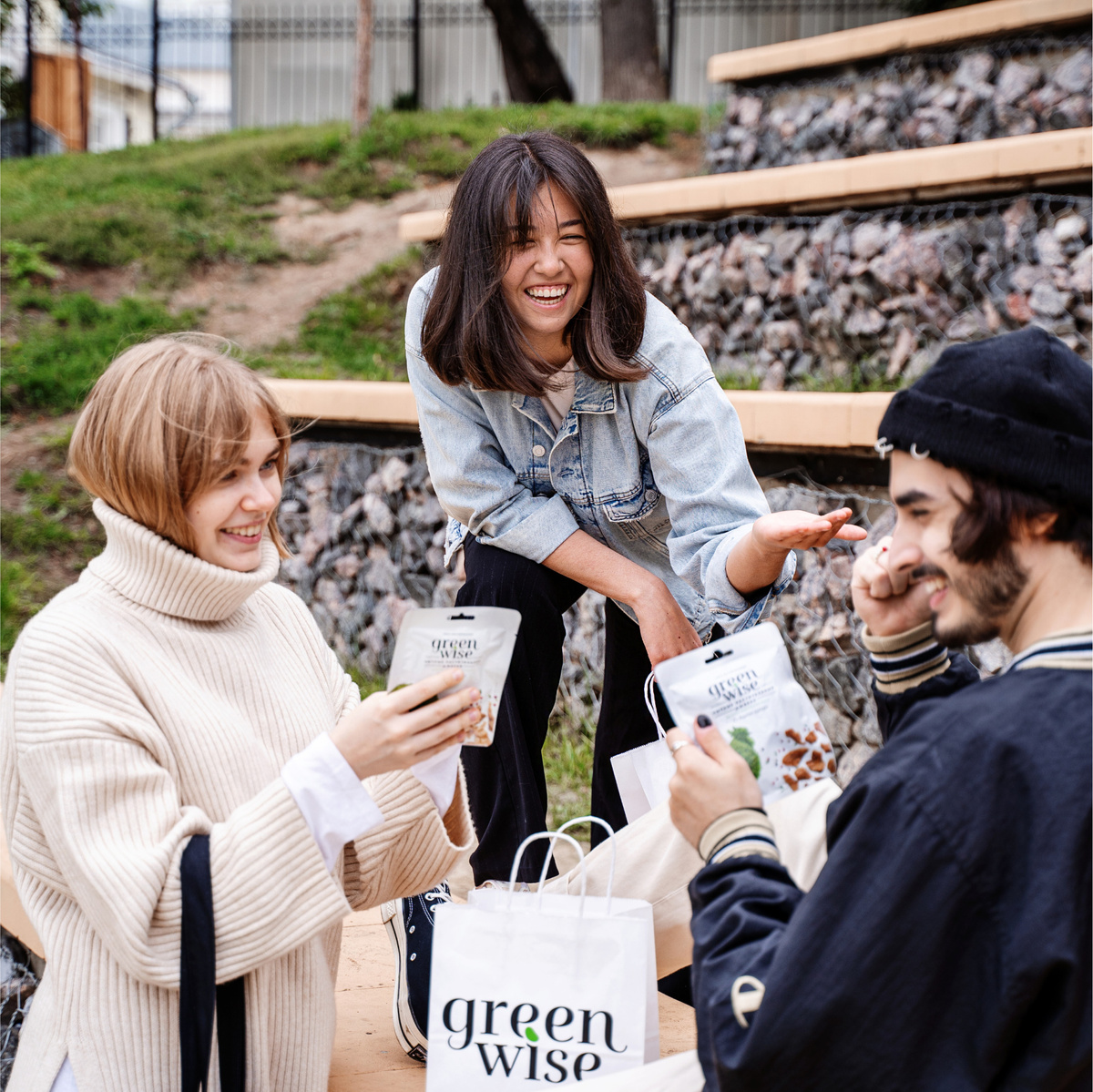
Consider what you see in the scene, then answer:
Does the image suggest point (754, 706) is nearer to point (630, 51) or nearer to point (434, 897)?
point (434, 897)

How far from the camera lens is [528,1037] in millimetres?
1578

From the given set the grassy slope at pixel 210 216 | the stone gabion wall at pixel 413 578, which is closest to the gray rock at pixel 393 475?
the stone gabion wall at pixel 413 578

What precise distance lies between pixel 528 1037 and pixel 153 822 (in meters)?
0.57

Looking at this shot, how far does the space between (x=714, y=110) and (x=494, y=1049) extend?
25.5 ft

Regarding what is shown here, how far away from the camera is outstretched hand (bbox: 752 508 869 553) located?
1926 mm

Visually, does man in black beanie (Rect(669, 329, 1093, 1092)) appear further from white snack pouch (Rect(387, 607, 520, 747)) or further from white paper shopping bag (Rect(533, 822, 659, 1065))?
white snack pouch (Rect(387, 607, 520, 747))

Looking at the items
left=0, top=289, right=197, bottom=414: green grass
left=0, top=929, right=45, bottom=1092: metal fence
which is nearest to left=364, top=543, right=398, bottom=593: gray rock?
left=0, top=289, right=197, bottom=414: green grass

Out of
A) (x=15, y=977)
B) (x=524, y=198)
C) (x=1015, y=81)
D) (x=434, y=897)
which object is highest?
(x=1015, y=81)

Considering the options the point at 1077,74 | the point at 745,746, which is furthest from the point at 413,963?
the point at 1077,74

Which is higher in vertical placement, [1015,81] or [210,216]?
[1015,81]

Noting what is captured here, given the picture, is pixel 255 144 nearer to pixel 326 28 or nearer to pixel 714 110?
pixel 714 110

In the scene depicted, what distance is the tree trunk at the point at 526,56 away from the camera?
436 inches

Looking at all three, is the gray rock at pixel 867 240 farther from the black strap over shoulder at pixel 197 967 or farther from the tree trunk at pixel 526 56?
the tree trunk at pixel 526 56

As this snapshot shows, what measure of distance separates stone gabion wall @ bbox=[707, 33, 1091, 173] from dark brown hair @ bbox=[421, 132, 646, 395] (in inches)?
165
